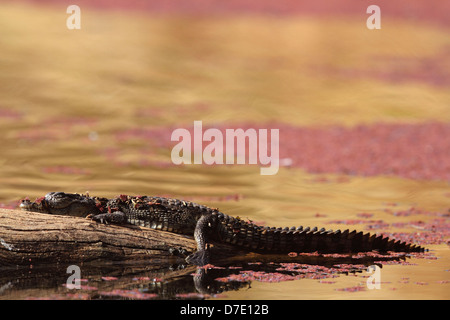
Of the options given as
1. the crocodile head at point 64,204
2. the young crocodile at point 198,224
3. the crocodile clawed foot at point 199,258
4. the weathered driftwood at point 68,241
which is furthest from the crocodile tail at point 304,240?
the crocodile head at point 64,204

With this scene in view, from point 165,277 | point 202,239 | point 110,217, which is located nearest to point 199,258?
point 202,239

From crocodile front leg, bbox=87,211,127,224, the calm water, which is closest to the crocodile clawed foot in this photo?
the calm water

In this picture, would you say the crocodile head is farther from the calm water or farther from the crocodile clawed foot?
the crocodile clawed foot

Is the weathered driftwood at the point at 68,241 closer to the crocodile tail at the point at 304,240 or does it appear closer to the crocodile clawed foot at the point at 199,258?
the crocodile clawed foot at the point at 199,258

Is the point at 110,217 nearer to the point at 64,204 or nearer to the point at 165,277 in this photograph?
the point at 64,204

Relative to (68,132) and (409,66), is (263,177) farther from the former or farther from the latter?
(409,66)

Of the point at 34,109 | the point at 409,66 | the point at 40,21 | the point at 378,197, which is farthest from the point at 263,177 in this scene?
the point at 40,21
